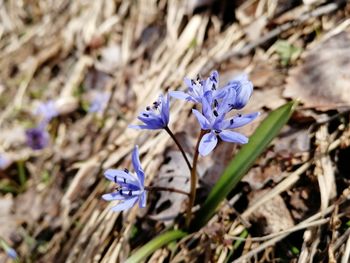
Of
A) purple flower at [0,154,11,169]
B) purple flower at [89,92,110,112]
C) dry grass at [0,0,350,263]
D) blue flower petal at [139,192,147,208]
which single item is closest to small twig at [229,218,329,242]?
dry grass at [0,0,350,263]

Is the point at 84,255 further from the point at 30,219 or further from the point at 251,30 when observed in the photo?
the point at 251,30

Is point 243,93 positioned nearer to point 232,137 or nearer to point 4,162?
point 232,137

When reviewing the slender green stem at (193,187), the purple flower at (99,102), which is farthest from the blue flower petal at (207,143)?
the purple flower at (99,102)

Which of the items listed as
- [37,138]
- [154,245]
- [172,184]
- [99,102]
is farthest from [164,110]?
[37,138]

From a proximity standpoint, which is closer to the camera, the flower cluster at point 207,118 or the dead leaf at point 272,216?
the flower cluster at point 207,118

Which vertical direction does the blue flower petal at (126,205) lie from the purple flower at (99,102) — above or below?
above

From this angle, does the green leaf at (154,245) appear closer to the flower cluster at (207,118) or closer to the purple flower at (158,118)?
the flower cluster at (207,118)

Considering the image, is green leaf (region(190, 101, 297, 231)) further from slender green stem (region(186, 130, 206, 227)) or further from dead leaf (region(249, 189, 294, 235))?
dead leaf (region(249, 189, 294, 235))
